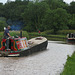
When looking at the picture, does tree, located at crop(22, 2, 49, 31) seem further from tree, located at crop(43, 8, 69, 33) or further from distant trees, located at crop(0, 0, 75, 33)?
tree, located at crop(43, 8, 69, 33)

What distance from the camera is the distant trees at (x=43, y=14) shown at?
66.6 m

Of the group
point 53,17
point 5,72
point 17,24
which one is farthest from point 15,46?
point 17,24

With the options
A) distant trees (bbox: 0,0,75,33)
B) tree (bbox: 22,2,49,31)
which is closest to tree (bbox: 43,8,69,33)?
distant trees (bbox: 0,0,75,33)

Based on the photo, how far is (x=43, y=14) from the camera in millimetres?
85250

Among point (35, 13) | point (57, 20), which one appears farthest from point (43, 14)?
point (57, 20)

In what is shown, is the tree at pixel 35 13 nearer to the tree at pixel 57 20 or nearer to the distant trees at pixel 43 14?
the distant trees at pixel 43 14

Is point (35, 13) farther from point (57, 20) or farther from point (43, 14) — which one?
point (57, 20)

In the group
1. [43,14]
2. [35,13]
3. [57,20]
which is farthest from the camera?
[35,13]

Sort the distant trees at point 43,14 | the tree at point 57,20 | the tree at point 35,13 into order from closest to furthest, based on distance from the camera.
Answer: the tree at point 57,20
the distant trees at point 43,14
the tree at point 35,13

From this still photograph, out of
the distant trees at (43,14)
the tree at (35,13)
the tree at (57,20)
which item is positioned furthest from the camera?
the tree at (35,13)

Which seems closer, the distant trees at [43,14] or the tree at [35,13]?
the distant trees at [43,14]

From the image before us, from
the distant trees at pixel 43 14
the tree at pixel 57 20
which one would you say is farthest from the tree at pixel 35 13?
the tree at pixel 57 20

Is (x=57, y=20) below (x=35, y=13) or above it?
below

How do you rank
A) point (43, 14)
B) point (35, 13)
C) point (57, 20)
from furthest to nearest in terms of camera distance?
point (35, 13), point (43, 14), point (57, 20)
